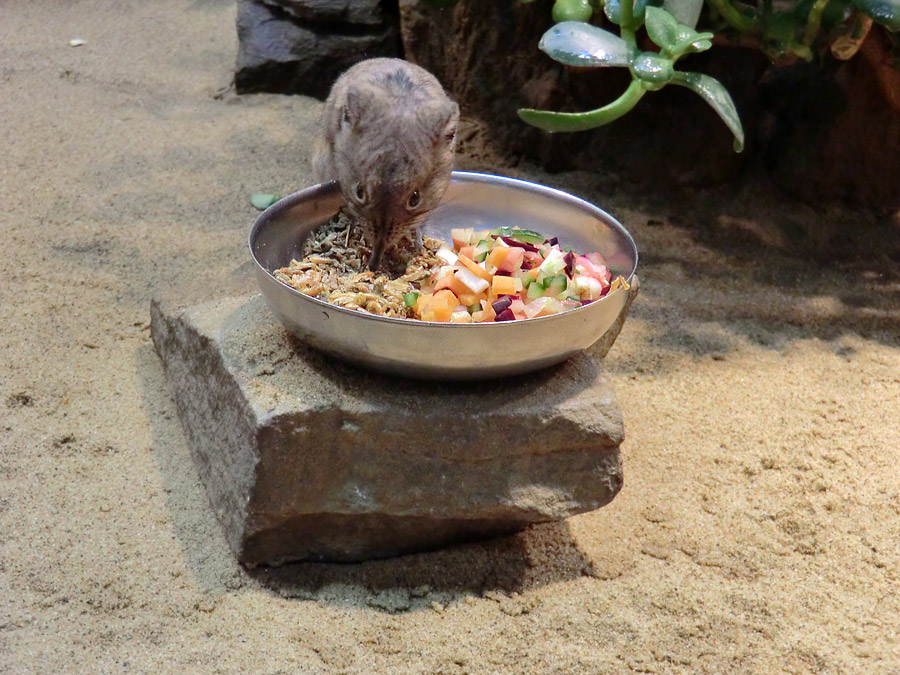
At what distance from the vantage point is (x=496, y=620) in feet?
7.97

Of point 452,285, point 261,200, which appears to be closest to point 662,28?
point 452,285

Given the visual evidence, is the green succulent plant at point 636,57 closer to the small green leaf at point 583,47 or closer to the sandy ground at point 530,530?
the small green leaf at point 583,47

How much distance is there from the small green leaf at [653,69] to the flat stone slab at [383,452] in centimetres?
109

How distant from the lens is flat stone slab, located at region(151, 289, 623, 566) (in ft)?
7.69

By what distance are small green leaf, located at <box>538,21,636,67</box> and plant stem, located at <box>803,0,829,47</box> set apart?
86 centimetres

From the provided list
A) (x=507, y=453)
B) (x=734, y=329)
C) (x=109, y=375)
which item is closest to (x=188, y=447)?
(x=109, y=375)

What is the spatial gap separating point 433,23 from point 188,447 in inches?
124

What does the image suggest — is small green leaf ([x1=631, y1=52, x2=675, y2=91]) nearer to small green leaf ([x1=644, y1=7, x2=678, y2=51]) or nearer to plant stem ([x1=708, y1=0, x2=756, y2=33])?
small green leaf ([x1=644, y1=7, x2=678, y2=51])

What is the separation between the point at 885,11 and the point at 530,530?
84.7 inches

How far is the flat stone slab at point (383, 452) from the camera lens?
7.69 ft

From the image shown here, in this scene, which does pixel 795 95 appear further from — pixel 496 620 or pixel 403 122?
pixel 496 620

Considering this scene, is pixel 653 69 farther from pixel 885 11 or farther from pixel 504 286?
pixel 504 286

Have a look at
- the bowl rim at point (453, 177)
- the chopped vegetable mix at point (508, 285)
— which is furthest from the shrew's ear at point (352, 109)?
the chopped vegetable mix at point (508, 285)

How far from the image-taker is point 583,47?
9.98 feet
